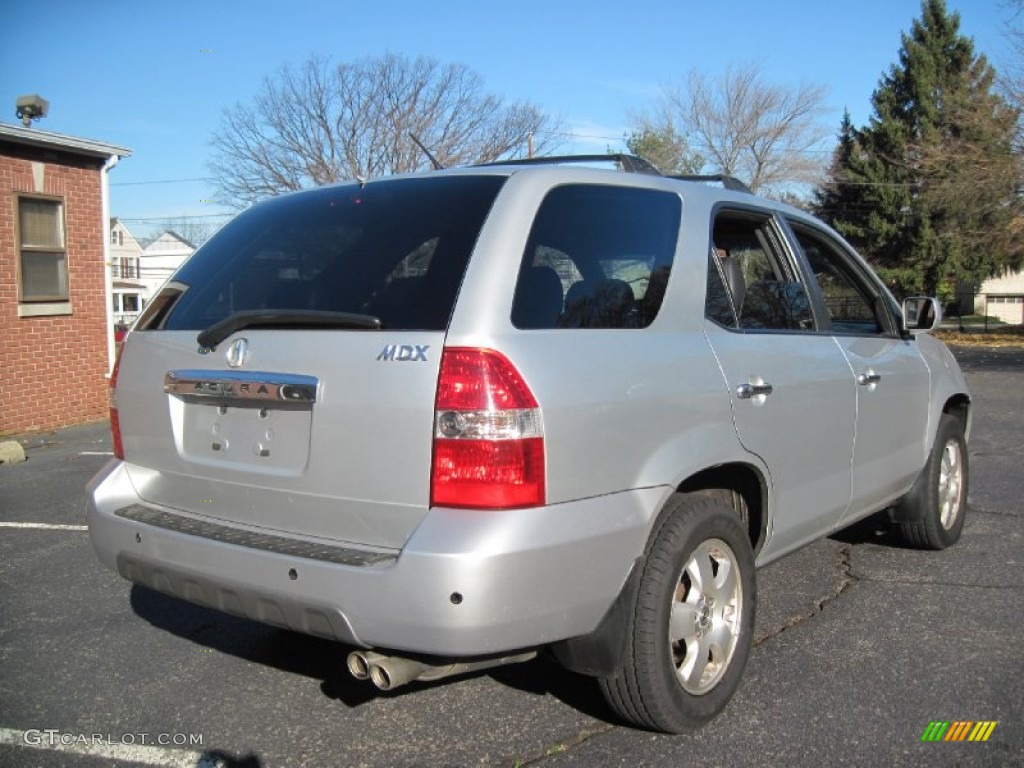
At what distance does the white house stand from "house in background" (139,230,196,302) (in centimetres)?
5839

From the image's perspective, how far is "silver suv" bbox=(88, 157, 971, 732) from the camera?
7.63ft

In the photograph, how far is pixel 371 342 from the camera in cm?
247

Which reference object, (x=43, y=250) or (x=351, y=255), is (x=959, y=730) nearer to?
→ (x=351, y=255)

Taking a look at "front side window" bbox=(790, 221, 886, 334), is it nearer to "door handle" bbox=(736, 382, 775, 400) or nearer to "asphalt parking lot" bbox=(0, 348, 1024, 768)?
"door handle" bbox=(736, 382, 775, 400)

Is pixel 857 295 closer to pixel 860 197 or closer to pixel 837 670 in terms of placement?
pixel 837 670

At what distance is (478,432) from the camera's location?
7.57ft

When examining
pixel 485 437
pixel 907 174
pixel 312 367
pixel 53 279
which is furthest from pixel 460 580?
pixel 907 174

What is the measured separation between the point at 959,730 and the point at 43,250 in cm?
1116

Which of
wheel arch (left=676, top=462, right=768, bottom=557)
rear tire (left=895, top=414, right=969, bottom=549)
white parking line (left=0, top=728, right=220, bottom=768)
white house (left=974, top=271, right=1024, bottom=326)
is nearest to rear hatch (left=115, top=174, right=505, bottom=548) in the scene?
white parking line (left=0, top=728, right=220, bottom=768)

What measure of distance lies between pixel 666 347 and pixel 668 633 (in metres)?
0.88

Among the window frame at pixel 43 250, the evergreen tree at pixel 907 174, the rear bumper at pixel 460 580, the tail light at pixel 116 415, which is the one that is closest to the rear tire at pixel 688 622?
the rear bumper at pixel 460 580

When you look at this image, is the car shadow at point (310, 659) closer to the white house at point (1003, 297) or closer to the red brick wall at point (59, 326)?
the red brick wall at point (59, 326)

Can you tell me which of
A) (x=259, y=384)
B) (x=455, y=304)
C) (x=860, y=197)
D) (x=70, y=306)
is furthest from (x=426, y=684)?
(x=860, y=197)

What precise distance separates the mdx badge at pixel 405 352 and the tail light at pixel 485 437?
0.27ft
